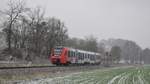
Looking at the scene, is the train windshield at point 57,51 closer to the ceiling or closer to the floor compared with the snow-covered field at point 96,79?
closer to the ceiling

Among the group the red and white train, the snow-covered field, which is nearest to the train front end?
the red and white train

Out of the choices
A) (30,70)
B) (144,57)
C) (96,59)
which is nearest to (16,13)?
(96,59)

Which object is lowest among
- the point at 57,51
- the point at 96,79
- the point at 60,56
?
the point at 96,79

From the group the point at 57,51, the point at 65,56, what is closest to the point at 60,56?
the point at 65,56

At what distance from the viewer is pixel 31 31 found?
80.3 meters

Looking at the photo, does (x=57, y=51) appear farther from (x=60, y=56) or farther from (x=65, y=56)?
(x=65, y=56)

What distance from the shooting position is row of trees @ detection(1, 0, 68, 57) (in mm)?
69812

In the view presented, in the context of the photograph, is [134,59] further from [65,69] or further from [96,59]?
[65,69]

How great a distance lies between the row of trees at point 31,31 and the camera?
6981 centimetres

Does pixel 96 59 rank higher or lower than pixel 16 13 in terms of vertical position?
lower

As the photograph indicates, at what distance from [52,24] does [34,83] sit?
238ft

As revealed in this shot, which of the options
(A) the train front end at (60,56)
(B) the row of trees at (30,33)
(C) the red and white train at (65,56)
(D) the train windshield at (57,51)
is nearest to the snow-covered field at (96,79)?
(A) the train front end at (60,56)

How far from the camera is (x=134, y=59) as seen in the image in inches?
7072

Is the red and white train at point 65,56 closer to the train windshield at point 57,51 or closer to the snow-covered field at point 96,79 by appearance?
the train windshield at point 57,51
